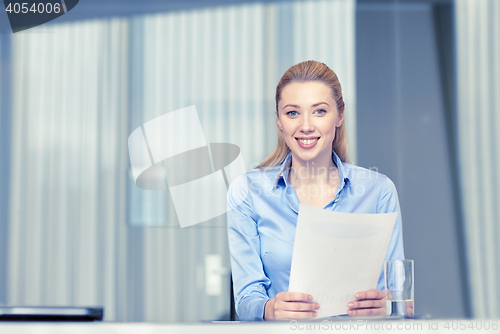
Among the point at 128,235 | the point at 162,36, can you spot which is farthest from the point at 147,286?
the point at 162,36

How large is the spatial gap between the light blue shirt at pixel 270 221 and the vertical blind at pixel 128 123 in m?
1.48

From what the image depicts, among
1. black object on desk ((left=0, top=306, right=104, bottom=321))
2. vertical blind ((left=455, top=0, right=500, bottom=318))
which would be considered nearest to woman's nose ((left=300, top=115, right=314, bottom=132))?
black object on desk ((left=0, top=306, right=104, bottom=321))

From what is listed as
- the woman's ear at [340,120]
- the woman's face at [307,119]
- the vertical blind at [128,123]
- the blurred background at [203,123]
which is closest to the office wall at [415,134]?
the blurred background at [203,123]

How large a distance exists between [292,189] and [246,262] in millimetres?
301

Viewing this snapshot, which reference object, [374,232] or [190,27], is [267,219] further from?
[190,27]

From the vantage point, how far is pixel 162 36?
3.10m

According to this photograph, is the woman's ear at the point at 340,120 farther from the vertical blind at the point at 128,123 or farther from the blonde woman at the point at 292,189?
the vertical blind at the point at 128,123

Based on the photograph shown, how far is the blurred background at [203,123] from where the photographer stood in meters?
2.92

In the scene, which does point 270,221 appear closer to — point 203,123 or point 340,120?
point 340,120

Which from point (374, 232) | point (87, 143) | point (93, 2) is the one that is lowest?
point (374, 232)

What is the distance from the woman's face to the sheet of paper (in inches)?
22.5

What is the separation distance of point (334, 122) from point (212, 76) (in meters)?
1.64

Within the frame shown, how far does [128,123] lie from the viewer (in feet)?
9.98

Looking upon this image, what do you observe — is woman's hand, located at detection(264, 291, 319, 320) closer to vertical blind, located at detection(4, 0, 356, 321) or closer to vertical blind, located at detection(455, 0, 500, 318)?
vertical blind, located at detection(4, 0, 356, 321)
